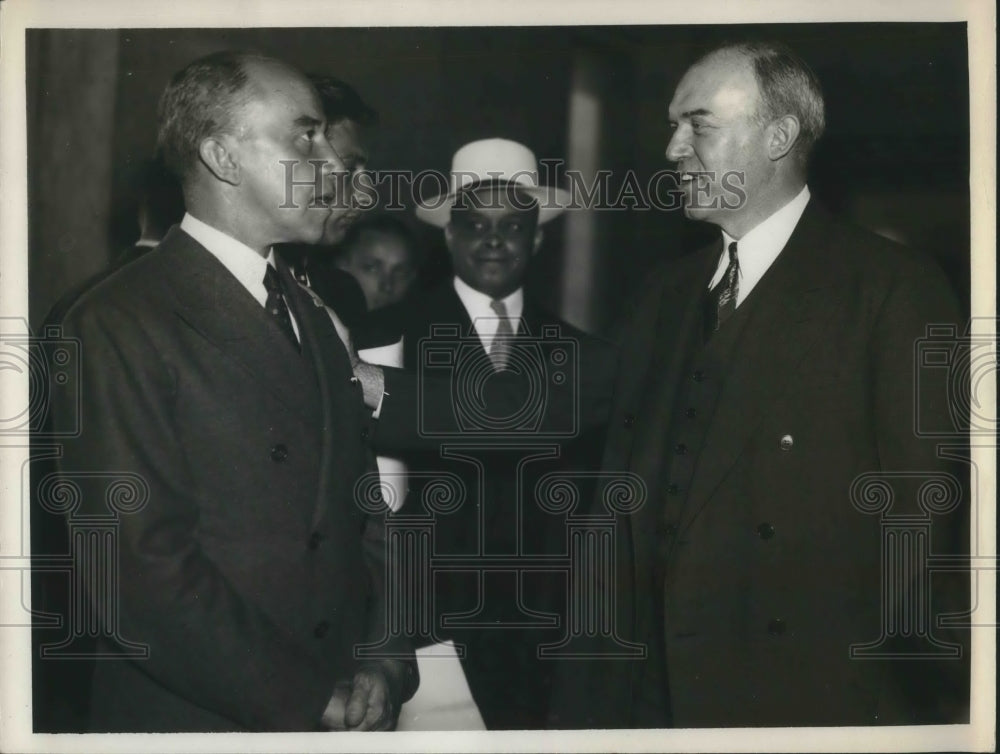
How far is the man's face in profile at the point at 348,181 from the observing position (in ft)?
8.40

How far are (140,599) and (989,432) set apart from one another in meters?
2.23

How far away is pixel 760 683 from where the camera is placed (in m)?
2.59

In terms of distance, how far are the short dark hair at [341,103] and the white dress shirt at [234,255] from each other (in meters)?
0.39

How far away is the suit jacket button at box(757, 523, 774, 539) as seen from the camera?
99.3 inches

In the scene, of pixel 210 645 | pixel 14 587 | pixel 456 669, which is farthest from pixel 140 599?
pixel 456 669

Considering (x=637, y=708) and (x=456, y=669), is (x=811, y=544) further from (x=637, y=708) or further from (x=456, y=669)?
(x=456, y=669)

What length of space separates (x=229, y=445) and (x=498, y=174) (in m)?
0.95

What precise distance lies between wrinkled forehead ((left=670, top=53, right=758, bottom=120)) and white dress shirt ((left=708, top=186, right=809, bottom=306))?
267mm
